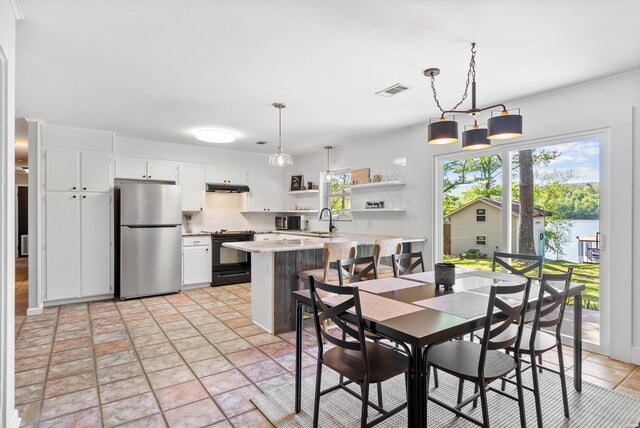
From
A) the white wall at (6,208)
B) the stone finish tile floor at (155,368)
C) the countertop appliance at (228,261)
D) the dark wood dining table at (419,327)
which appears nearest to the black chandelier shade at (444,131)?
the dark wood dining table at (419,327)

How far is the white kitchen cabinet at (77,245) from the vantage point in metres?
4.73

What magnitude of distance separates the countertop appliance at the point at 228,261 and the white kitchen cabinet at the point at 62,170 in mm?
2162

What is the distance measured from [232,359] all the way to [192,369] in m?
0.34

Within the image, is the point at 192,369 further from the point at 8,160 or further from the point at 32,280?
the point at 32,280

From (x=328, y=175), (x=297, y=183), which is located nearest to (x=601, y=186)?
(x=328, y=175)

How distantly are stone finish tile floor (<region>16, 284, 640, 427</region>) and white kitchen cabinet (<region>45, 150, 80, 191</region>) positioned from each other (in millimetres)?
1733

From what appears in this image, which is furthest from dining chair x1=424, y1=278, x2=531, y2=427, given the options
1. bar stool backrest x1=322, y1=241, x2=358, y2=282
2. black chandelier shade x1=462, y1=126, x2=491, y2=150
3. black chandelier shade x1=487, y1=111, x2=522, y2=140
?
bar stool backrest x1=322, y1=241, x2=358, y2=282

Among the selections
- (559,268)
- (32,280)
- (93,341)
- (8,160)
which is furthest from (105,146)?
(559,268)

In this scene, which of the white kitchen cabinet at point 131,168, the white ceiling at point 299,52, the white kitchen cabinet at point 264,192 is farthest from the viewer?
the white kitchen cabinet at point 264,192

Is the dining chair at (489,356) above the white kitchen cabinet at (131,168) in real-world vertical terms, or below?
below

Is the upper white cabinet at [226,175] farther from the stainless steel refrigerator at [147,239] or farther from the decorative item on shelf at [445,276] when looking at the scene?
the decorative item on shelf at [445,276]

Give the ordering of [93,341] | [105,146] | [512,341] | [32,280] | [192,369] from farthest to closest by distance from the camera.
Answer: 1. [105,146]
2. [32,280]
3. [93,341]
4. [192,369]
5. [512,341]

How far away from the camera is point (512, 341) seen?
184 centimetres

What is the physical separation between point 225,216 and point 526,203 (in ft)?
16.8
